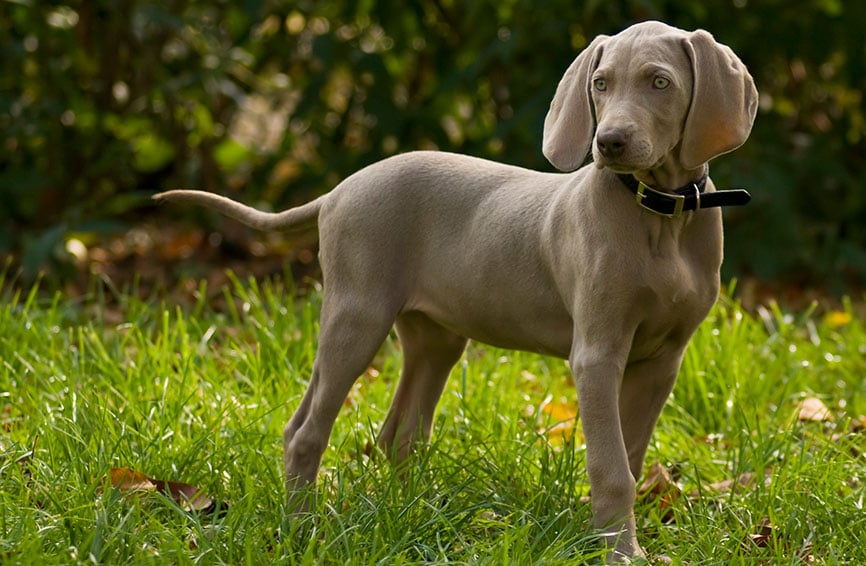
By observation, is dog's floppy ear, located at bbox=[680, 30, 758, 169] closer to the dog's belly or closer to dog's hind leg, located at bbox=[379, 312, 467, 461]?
the dog's belly

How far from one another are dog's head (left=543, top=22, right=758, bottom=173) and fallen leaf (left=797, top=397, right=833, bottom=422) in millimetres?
1426

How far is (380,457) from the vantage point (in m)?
3.38

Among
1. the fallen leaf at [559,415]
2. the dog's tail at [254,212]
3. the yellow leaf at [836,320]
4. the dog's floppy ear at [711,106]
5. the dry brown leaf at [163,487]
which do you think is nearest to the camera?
the dog's floppy ear at [711,106]

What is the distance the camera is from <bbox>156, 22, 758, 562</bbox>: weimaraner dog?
9.34 feet

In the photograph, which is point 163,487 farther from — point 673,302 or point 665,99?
point 665,99

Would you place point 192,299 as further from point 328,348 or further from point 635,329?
point 635,329

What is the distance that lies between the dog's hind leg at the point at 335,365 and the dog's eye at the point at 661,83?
3.02 ft

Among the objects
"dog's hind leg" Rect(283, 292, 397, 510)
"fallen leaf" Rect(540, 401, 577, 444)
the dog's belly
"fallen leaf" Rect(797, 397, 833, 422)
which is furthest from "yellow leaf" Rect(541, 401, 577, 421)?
"dog's hind leg" Rect(283, 292, 397, 510)

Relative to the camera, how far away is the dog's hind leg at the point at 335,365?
3297 millimetres

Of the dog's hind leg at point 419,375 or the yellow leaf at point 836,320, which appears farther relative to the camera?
the yellow leaf at point 836,320

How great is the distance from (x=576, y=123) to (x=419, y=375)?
971 mm

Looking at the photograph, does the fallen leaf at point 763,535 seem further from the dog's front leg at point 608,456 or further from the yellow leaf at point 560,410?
the yellow leaf at point 560,410

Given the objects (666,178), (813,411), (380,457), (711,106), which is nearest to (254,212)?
(380,457)

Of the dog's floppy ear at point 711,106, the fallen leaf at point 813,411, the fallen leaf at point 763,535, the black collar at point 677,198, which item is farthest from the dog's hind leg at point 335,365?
the fallen leaf at point 813,411
